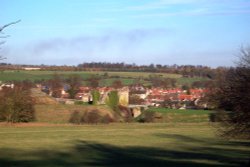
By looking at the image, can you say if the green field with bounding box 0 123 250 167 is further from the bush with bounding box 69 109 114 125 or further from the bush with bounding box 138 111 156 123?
the bush with bounding box 138 111 156 123

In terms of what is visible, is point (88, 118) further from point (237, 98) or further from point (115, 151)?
point (237, 98)

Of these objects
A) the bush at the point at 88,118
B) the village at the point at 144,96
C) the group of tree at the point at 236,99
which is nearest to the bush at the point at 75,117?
the bush at the point at 88,118

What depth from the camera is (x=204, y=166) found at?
68.2 feet

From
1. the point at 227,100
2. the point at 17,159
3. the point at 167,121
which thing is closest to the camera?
the point at 227,100

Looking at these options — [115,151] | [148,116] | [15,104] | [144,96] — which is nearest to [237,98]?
[115,151]

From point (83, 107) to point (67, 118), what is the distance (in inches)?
106

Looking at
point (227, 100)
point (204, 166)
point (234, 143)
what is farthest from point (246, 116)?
point (234, 143)

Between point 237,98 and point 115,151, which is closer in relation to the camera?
point 237,98

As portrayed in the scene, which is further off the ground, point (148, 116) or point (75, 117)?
point (75, 117)

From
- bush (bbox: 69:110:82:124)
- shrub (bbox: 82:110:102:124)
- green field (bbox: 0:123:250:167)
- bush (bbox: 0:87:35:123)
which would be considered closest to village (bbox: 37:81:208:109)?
shrub (bbox: 82:110:102:124)

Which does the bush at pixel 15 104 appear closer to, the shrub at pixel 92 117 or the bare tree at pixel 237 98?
the shrub at pixel 92 117

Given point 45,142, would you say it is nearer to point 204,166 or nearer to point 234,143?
point 234,143

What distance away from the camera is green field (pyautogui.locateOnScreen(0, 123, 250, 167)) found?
23859 mm

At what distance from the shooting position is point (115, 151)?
1259 inches
